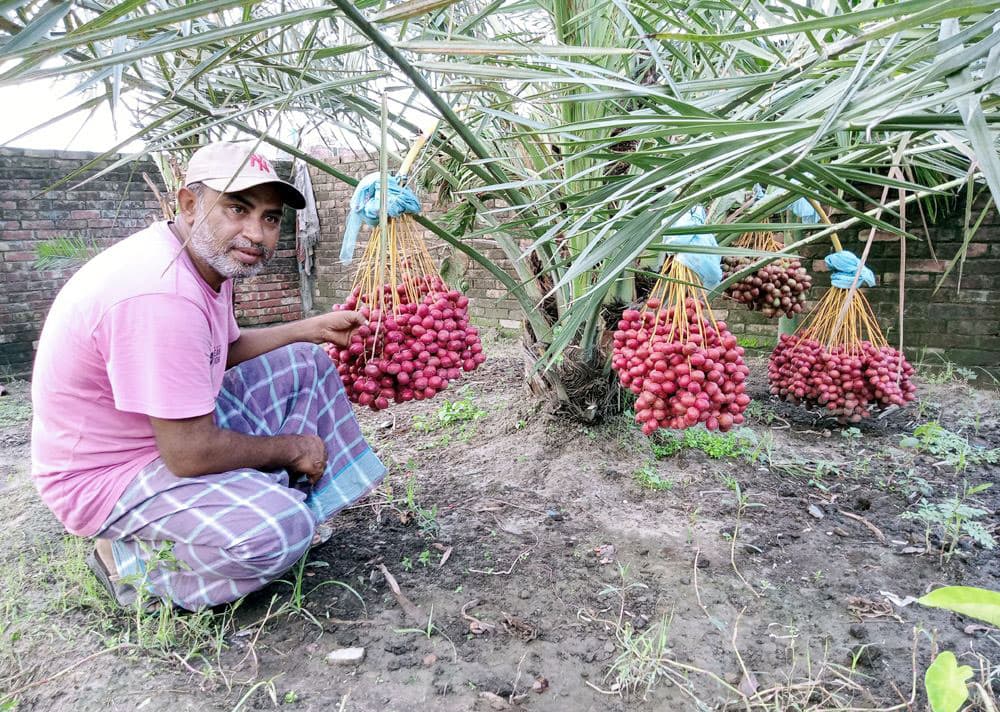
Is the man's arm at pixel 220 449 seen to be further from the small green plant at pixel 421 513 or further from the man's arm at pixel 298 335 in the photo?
the small green plant at pixel 421 513

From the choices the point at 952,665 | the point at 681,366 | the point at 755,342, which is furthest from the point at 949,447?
the point at 952,665

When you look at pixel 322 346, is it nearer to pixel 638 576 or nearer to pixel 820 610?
pixel 638 576

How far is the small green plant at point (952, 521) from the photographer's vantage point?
6.66 ft

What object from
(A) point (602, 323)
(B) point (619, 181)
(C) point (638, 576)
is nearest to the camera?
(B) point (619, 181)

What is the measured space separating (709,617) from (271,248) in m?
1.64

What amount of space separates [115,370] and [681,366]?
1.45 m

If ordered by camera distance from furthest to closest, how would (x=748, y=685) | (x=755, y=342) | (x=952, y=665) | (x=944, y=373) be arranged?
(x=755, y=342) → (x=944, y=373) → (x=748, y=685) → (x=952, y=665)

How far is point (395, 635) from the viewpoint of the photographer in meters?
1.75

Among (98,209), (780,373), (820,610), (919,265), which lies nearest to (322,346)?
(820,610)

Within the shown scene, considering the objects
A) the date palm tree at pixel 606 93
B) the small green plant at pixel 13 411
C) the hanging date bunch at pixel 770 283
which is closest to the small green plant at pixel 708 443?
the date palm tree at pixel 606 93

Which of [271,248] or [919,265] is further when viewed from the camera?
[919,265]

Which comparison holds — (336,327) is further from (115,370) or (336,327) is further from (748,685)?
(748,685)

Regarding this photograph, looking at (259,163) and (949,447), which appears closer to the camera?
(259,163)

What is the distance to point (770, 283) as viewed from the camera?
9.23ft
